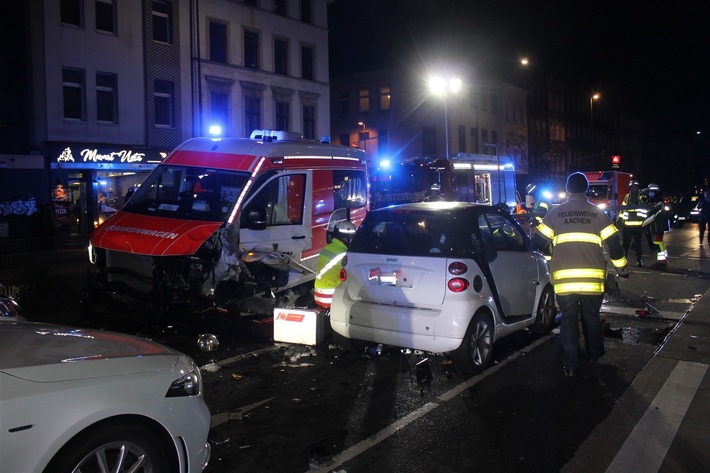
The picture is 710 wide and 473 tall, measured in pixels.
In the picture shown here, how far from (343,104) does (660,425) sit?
1796 inches

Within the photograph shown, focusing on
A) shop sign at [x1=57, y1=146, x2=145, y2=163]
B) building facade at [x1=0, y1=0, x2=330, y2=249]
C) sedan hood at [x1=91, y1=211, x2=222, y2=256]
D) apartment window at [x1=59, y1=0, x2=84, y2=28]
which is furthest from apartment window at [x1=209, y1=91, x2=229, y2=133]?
sedan hood at [x1=91, y1=211, x2=222, y2=256]

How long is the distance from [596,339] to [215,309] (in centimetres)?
451

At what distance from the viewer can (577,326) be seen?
20.2 feet

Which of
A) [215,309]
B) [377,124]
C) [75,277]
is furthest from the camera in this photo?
[377,124]

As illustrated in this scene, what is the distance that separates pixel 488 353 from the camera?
6.38 metres

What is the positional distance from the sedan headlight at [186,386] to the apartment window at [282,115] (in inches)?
1196

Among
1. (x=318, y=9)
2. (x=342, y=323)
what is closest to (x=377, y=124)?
(x=318, y=9)

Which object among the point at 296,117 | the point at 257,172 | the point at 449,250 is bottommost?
the point at 449,250

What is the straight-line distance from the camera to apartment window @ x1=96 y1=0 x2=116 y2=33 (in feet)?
82.4

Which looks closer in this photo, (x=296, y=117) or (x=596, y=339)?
(x=596, y=339)

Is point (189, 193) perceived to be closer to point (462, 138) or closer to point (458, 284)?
point (458, 284)

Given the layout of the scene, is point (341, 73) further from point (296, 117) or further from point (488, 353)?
point (488, 353)

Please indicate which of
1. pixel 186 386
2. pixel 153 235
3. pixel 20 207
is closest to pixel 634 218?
pixel 153 235

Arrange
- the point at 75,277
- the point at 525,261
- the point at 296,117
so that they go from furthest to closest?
1. the point at 296,117
2. the point at 75,277
3. the point at 525,261
